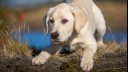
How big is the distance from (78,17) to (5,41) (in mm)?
1733

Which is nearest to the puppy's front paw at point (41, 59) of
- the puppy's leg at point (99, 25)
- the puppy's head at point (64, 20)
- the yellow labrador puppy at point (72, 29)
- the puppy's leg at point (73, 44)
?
the yellow labrador puppy at point (72, 29)

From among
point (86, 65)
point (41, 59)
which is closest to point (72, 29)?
point (41, 59)

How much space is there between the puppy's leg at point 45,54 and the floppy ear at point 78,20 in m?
0.49

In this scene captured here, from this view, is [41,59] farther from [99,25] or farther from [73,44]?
[99,25]

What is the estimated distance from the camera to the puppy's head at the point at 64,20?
311 inches

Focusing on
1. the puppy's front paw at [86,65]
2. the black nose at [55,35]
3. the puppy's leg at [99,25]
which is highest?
the black nose at [55,35]

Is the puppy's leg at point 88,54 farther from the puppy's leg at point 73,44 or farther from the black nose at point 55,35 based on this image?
the black nose at point 55,35

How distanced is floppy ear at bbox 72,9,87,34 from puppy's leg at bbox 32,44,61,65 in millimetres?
487

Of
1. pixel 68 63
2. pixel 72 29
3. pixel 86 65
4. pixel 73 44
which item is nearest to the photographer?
pixel 86 65

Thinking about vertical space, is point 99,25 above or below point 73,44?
below

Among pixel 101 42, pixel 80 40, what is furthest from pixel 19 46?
pixel 101 42

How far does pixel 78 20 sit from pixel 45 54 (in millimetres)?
715

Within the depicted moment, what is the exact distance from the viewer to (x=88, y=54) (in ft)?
25.8

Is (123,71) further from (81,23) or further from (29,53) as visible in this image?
(29,53)
